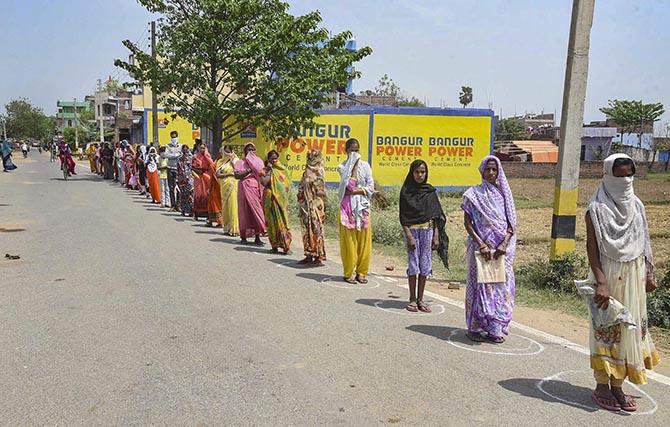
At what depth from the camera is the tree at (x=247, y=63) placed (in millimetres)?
20594

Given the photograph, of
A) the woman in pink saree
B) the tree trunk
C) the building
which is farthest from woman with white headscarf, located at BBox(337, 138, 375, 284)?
the building

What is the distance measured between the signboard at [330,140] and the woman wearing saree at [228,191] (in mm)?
10976

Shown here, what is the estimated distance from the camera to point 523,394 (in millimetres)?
4445

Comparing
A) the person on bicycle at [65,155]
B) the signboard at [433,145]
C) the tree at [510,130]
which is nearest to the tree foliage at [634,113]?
the tree at [510,130]

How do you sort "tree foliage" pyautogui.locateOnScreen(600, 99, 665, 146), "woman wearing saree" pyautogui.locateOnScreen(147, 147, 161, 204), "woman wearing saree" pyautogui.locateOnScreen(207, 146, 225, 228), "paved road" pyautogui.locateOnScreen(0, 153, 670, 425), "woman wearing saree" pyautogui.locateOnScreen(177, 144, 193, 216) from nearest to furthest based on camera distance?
"paved road" pyautogui.locateOnScreen(0, 153, 670, 425)
"woman wearing saree" pyautogui.locateOnScreen(207, 146, 225, 228)
"woman wearing saree" pyautogui.locateOnScreen(177, 144, 193, 216)
"woman wearing saree" pyautogui.locateOnScreen(147, 147, 161, 204)
"tree foliage" pyautogui.locateOnScreen(600, 99, 665, 146)

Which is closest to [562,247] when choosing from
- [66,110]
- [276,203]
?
[276,203]

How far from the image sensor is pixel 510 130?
202ft

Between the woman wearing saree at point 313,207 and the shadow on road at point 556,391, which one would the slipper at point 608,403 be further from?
the woman wearing saree at point 313,207

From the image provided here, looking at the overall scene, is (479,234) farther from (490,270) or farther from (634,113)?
(634,113)

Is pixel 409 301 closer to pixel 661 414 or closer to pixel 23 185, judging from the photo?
pixel 661 414

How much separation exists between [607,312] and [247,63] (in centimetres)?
1858

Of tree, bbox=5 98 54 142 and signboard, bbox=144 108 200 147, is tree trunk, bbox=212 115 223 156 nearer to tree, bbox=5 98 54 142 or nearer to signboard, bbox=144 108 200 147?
signboard, bbox=144 108 200 147

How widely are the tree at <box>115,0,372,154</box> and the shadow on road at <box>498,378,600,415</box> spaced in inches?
679

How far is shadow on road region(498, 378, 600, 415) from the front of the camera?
432 cm
